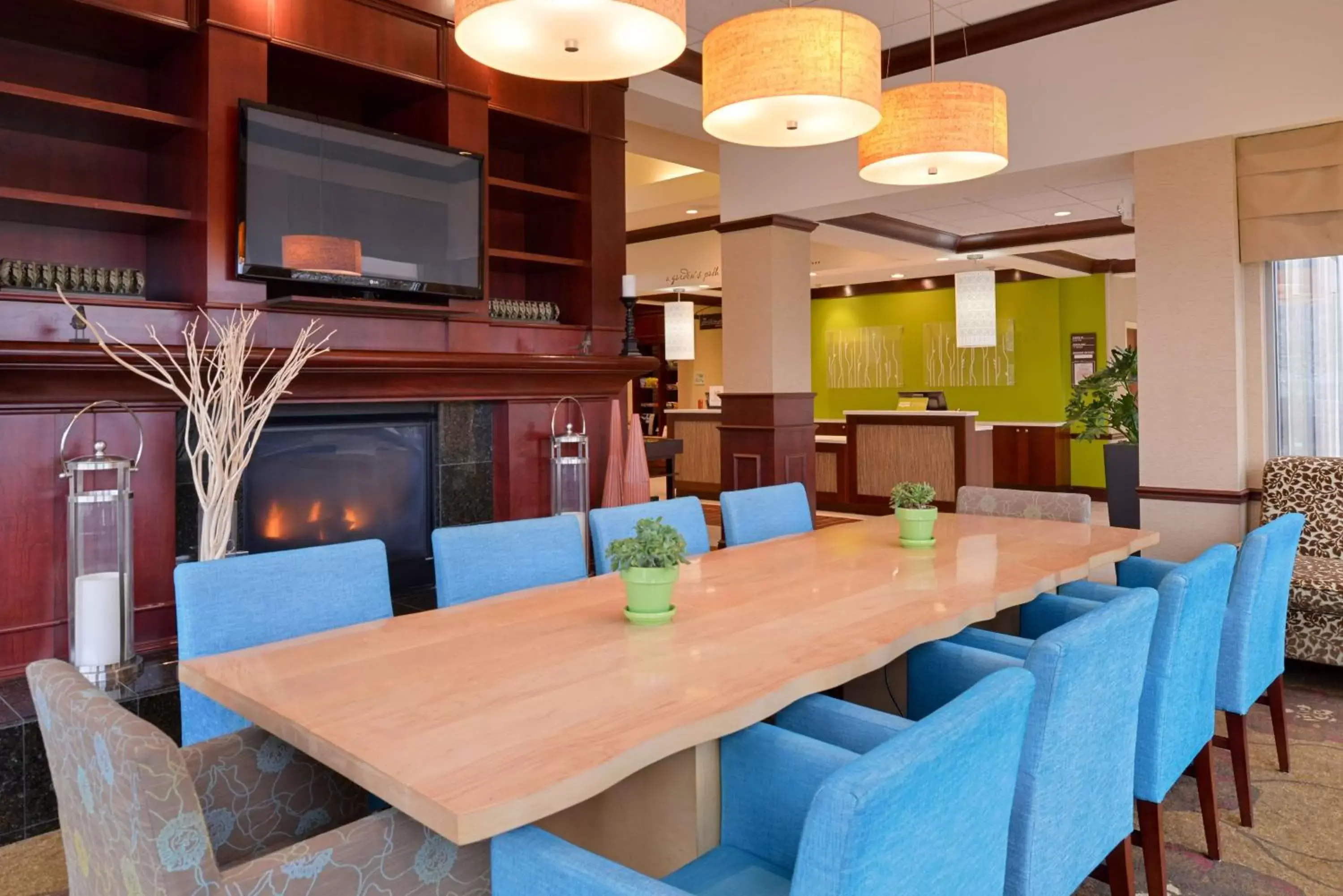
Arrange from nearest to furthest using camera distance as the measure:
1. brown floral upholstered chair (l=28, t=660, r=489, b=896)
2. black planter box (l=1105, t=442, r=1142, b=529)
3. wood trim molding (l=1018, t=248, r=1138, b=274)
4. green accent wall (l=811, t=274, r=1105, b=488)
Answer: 1. brown floral upholstered chair (l=28, t=660, r=489, b=896)
2. black planter box (l=1105, t=442, r=1142, b=529)
3. wood trim molding (l=1018, t=248, r=1138, b=274)
4. green accent wall (l=811, t=274, r=1105, b=488)

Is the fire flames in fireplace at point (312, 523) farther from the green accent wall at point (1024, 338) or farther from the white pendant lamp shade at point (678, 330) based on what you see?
the green accent wall at point (1024, 338)

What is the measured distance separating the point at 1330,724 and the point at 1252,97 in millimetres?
2831

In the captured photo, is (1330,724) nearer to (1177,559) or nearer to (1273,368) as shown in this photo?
(1177,559)

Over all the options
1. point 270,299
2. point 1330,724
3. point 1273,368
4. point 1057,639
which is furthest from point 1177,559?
point 270,299

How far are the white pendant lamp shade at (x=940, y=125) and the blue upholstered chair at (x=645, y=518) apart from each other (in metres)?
1.29

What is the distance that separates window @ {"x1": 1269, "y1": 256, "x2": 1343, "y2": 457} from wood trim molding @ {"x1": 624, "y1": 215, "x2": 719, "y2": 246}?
5085mm

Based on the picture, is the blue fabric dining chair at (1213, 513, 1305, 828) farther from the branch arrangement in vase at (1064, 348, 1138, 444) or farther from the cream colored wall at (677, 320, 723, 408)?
the cream colored wall at (677, 320, 723, 408)

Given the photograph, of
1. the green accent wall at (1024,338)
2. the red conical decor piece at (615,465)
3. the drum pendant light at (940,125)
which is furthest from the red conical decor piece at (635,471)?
the green accent wall at (1024,338)

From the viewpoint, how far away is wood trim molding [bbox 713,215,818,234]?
20.7 ft

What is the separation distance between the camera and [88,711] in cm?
112

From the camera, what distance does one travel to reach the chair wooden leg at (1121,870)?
1.74m

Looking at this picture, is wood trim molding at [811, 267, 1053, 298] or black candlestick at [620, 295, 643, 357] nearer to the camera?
black candlestick at [620, 295, 643, 357]

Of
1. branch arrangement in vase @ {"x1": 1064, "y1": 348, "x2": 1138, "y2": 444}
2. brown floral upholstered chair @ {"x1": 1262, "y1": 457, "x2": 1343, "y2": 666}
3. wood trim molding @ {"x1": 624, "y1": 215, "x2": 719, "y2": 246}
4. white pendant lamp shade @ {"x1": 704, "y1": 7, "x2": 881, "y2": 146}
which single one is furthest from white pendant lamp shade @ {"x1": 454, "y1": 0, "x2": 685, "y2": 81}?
wood trim molding @ {"x1": 624, "y1": 215, "x2": 719, "y2": 246}

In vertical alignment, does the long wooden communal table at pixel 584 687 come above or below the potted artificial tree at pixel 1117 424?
below
